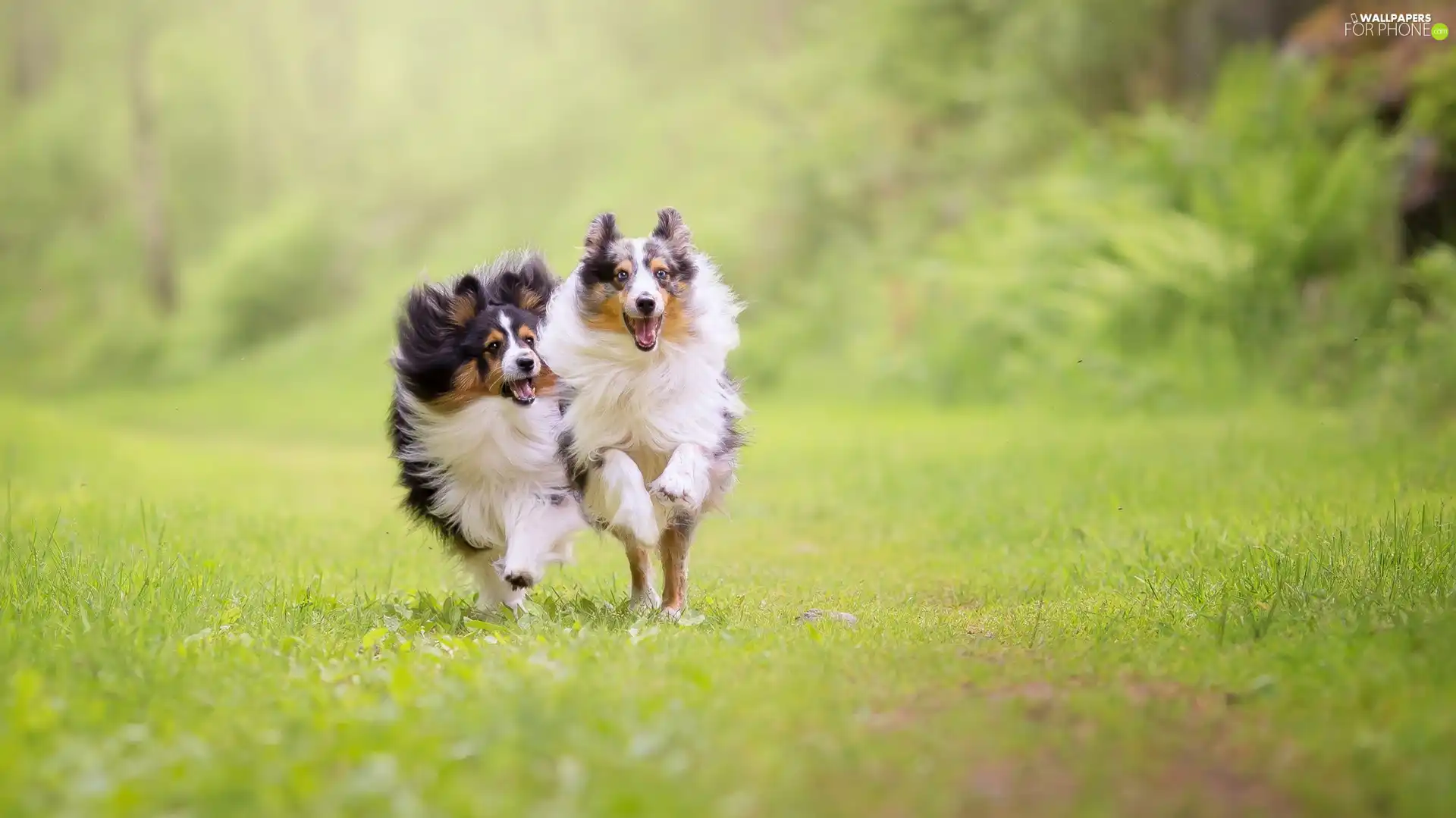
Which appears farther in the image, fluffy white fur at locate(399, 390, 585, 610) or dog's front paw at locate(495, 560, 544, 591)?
fluffy white fur at locate(399, 390, 585, 610)

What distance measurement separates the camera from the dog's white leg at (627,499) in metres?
5.98

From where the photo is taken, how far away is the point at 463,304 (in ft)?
22.0

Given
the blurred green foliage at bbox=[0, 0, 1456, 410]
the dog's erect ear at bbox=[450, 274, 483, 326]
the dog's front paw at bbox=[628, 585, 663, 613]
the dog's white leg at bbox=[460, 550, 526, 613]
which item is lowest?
the dog's front paw at bbox=[628, 585, 663, 613]

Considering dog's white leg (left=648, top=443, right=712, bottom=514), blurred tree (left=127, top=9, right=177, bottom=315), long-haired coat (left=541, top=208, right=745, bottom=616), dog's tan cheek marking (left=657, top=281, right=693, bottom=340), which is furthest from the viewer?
blurred tree (left=127, top=9, right=177, bottom=315)

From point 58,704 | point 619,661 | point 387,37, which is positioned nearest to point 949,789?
point 619,661

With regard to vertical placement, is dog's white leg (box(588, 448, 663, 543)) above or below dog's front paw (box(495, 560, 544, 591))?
above

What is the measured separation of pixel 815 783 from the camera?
11.4 ft

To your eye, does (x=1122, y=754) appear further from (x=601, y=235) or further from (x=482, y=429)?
(x=482, y=429)

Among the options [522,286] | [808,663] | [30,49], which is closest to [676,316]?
[522,286]

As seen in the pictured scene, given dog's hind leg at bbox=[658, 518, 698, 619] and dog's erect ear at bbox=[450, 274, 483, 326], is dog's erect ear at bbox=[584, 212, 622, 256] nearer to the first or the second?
dog's erect ear at bbox=[450, 274, 483, 326]

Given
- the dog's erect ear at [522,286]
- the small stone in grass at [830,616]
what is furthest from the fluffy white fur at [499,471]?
the small stone in grass at [830,616]

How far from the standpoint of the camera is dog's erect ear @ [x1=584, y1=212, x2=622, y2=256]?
6.18 m

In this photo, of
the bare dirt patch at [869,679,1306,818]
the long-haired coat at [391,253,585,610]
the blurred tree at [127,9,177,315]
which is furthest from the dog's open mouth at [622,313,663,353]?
the blurred tree at [127,9,177,315]

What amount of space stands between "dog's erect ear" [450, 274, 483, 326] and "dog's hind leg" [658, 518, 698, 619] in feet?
4.63
